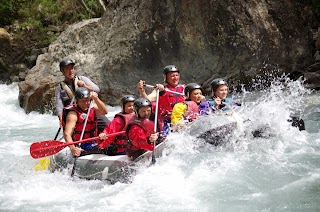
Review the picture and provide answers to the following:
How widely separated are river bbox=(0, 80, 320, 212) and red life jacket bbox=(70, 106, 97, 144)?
533 millimetres

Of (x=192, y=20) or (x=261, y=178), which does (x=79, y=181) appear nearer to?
(x=261, y=178)

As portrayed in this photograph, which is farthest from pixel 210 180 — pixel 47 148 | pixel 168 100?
pixel 47 148

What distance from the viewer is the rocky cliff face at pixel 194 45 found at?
35.4ft

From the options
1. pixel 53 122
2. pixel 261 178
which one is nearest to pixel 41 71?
pixel 53 122

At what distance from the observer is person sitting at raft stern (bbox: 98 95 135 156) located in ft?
18.2

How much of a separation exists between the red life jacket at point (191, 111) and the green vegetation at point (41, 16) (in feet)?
34.0

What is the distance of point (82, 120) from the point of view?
18.9 feet

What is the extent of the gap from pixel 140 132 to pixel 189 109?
3.34 feet

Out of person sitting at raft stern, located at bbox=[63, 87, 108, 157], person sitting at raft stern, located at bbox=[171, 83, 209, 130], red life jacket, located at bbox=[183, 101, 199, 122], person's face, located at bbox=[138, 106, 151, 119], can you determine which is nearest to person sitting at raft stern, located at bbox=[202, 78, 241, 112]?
person sitting at raft stern, located at bbox=[171, 83, 209, 130]

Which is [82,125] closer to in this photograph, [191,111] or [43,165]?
[43,165]

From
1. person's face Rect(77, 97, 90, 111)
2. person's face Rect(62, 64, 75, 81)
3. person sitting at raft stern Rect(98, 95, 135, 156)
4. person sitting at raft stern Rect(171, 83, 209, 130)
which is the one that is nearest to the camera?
person sitting at raft stern Rect(98, 95, 135, 156)

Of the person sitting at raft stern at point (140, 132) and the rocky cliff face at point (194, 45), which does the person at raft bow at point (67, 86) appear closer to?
the person sitting at raft stern at point (140, 132)

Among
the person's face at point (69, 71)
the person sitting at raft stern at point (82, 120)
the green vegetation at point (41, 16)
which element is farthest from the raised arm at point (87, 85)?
the green vegetation at point (41, 16)

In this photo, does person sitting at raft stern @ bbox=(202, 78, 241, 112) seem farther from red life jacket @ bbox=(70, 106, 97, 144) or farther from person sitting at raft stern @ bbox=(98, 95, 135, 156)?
red life jacket @ bbox=(70, 106, 97, 144)
